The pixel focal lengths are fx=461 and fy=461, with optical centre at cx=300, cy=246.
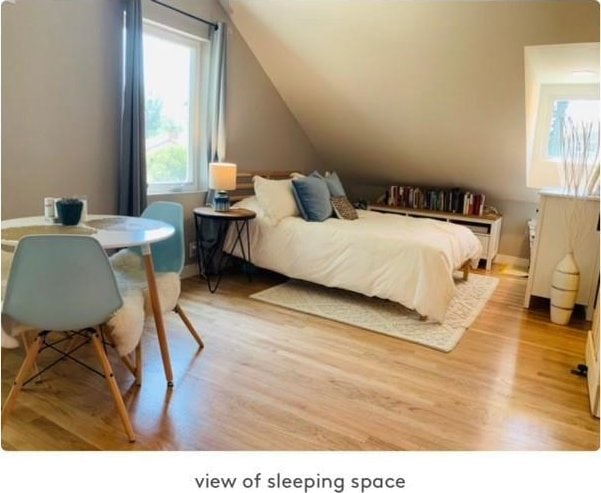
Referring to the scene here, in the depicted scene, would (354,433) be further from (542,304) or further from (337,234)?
(542,304)

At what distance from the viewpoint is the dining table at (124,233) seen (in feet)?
6.07

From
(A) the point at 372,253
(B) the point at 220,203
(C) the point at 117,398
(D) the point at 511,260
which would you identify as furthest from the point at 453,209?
(C) the point at 117,398

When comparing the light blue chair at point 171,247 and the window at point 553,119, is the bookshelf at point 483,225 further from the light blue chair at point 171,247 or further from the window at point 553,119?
the light blue chair at point 171,247

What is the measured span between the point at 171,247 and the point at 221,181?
1217mm

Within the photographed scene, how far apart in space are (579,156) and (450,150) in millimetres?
1182

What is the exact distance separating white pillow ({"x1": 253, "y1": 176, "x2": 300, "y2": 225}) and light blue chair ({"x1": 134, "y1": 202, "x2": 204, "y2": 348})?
1.19m

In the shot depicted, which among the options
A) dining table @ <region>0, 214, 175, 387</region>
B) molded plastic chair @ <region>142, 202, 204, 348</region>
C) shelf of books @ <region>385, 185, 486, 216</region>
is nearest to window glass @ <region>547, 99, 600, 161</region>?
shelf of books @ <region>385, 185, 486, 216</region>

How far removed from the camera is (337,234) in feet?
10.7

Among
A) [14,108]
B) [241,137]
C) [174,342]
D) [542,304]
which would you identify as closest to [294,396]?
Answer: [174,342]

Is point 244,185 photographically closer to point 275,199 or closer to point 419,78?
point 275,199

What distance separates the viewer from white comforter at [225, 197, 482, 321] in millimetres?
2928

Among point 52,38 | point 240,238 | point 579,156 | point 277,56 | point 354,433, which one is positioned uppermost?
point 277,56

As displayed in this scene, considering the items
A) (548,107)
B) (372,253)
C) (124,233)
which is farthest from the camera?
(548,107)

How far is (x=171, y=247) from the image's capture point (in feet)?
7.96
